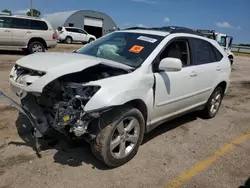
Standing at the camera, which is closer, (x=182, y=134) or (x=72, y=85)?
(x=72, y=85)

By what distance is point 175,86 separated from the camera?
4152mm

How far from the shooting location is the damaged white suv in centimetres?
309

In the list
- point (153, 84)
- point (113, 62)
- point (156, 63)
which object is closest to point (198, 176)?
point (153, 84)

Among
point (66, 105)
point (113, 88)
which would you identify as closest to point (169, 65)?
point (113, 88)

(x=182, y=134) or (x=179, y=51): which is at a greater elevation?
(x=179, y=51)

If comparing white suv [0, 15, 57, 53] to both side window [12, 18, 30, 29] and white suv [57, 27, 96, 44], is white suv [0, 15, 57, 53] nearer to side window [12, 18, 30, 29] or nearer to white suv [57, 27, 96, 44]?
side window [12, 18, 30, 29]

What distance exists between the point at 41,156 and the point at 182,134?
8.34ft

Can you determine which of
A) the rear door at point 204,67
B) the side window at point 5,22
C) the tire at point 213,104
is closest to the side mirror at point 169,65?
the rear door at point 204,67

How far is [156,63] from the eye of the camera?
→ 3.87 metres

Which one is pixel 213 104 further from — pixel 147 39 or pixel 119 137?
pixel 119 137

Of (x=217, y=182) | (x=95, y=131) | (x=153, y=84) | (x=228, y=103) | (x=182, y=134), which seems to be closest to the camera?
(x=95, y=131)

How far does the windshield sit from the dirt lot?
139 centimetres

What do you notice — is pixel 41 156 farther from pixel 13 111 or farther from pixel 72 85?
pixel 13 111

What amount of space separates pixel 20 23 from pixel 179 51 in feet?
38.1
